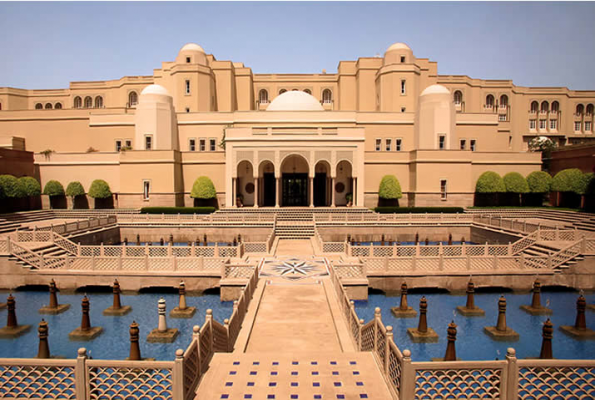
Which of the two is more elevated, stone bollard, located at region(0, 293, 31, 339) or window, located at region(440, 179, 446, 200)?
window, located at region(440, 179, 446, 200)

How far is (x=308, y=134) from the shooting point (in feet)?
102

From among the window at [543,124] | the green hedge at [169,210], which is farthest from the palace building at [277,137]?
the window at [543,124]

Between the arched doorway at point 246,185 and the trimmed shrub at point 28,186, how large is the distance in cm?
1513

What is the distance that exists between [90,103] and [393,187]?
39119 millimetres

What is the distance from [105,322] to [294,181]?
75.2 feet

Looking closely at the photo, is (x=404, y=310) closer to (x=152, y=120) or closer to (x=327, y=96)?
(x=152, y=120)

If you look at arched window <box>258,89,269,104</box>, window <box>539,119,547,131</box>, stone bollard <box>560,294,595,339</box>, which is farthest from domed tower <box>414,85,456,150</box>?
stone bollard <box>560,294,595,339</box>

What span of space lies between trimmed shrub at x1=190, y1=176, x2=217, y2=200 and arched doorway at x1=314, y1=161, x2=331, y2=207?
870cm

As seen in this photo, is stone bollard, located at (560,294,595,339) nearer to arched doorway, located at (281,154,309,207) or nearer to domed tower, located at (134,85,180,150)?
arched doorway, located at (281,154,309,207)

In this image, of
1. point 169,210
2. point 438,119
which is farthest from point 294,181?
point 438,119

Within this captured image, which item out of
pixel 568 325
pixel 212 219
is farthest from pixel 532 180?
pixel 212 219

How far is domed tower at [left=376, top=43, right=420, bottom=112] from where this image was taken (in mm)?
38875

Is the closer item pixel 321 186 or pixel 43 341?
Result: pixel 43 341

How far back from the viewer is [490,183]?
3284 centimetres
